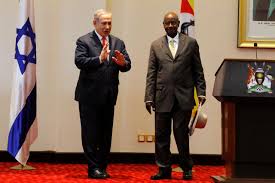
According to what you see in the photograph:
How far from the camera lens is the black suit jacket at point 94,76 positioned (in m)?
5.62

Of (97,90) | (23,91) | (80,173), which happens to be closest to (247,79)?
(97,90)

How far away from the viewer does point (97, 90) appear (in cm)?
562

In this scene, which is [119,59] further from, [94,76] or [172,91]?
[172,91]

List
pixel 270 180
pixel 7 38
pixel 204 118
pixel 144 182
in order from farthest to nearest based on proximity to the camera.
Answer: pixel 7 38
pixel 204 118
pixel 144 182
pixel 270 180

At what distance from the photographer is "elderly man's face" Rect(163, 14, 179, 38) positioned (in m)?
5.58

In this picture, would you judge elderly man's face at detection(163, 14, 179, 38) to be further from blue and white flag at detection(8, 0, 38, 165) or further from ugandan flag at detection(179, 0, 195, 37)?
blue and white flag at detection(8, 0, 38, 165)

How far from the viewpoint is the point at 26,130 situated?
6465 millimetres

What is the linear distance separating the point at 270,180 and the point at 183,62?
1.66 meters

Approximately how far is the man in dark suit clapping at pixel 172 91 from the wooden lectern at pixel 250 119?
3.79ft

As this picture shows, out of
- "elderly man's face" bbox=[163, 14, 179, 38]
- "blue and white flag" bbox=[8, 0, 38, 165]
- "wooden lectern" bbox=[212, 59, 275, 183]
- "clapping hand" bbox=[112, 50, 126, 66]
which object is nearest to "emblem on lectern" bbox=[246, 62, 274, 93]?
"wooden lectern" bbox=[212, 59, 275, 183]

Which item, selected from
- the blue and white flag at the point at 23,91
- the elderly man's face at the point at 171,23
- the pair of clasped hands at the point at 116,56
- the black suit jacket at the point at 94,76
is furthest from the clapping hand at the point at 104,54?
the blue and white flag at the point at 23,91

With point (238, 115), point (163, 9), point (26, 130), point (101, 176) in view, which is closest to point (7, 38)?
point (26, 130)

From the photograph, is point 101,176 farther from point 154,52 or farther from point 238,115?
point 238,115

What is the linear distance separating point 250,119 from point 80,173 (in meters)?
2.35
